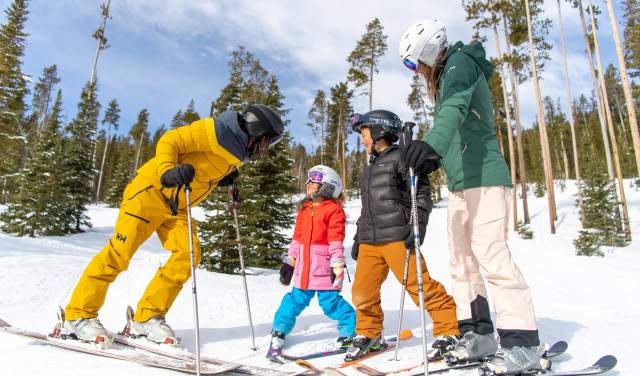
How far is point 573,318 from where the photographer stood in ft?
15.9

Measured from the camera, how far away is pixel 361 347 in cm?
317

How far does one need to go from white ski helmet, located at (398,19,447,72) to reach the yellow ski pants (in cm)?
245

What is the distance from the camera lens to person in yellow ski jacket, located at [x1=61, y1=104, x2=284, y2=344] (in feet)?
10.4

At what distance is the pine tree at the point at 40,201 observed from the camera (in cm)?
1734

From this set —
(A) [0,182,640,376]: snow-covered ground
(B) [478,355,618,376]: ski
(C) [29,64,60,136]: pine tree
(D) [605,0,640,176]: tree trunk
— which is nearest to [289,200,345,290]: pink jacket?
(A) [0,182,640,376]: snow-covered ground

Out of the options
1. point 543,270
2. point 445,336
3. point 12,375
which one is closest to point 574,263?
point 543,270

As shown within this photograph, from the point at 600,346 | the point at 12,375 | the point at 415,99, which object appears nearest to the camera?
the point at 12,375

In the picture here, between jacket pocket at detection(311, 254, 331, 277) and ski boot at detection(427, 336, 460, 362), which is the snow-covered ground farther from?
jacket pocket at detection(311, 254, 331, 277)

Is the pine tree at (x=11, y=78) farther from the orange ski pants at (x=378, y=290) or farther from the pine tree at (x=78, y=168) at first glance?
the orange ski pants at (x=378, y=290)

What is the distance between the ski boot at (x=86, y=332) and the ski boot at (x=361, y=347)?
79.8 inches

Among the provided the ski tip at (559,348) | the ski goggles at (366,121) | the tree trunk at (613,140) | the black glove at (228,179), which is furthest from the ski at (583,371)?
the tree trunk at (613,140)

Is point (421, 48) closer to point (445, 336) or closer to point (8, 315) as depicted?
point (445, 336)

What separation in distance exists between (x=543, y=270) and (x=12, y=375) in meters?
12.4

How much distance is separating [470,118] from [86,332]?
3618 millimetres
